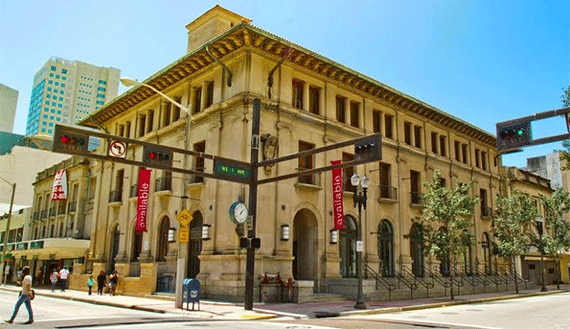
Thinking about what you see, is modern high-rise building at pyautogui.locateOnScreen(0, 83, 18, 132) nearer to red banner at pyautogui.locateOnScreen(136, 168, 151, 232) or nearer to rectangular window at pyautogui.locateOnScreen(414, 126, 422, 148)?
red banner at pyautogui.locateOnScreen(136, 168, 151, 232)

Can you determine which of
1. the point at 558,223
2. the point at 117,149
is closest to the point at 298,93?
the point at 117,149

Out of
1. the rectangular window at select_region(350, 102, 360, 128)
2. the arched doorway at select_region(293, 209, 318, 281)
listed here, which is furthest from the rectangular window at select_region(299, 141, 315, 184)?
the rectangular window at select_region(350, 102, 360, 128)

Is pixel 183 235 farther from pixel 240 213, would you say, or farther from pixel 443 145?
pixel 443 145

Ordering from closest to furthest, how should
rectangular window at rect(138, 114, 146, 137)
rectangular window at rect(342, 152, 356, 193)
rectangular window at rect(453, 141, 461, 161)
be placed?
rectangular window at rect(342, 152, 356, 193) < rectangular window at rect(138, 114, 146, 137) < rectangular window at rect(453, 141, 461, 161)

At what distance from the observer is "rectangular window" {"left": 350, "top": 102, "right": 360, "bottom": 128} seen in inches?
1224

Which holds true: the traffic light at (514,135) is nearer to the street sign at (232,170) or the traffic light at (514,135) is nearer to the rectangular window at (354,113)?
the street sign at (232,170)

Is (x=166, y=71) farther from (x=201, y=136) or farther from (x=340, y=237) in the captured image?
(x=340, y=237)

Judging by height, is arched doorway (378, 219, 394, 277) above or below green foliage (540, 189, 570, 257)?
below

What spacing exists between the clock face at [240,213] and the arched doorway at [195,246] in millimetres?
7149

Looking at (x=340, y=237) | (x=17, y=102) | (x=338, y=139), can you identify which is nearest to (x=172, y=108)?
(x=338, y=139)

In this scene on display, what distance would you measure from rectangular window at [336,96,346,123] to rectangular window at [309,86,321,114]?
1790mm

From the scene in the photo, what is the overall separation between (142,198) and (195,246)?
17.8ft

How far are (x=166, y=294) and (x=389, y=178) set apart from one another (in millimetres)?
15866

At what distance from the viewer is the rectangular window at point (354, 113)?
3108 centimetres
